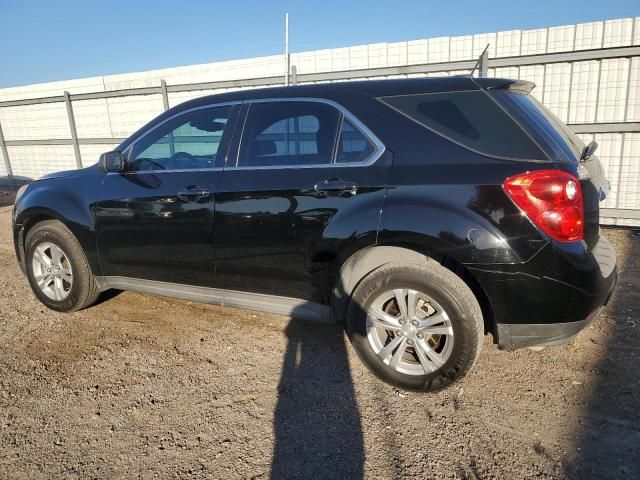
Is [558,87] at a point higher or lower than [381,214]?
higher

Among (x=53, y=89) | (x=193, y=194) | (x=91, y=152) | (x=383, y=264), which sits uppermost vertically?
(x=53, y=89)

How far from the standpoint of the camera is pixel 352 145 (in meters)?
2.79

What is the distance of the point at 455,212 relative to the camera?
7.99ft

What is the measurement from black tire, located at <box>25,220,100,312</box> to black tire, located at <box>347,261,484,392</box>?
2.38 metres

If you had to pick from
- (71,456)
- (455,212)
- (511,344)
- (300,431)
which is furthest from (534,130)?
(71,456)

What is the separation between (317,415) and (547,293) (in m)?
1.40

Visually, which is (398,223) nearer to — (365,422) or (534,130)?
(534,130)

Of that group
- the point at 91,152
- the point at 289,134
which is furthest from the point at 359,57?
the point at 91,152

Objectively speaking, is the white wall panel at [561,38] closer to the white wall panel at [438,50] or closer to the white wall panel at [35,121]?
the white wall panel at [438,50]

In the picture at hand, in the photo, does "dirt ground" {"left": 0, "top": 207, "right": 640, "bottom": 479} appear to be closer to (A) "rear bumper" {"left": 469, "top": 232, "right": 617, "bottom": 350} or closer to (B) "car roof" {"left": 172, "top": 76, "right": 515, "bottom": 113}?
(A) "rear bumper" {"left": 469, "top": 232, "right": 617, "bottom": 350}

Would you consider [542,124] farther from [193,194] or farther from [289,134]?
[193,194]

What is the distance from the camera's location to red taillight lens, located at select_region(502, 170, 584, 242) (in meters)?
2.30

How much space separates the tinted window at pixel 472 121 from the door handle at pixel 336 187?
545mm

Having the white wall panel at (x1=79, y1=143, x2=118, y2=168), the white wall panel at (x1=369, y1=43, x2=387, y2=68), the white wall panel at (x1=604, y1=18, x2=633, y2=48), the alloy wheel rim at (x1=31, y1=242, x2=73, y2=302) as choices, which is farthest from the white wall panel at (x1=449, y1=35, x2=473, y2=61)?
the white wall panel at (x1=79, y1=143, x2=118, y2=168)
